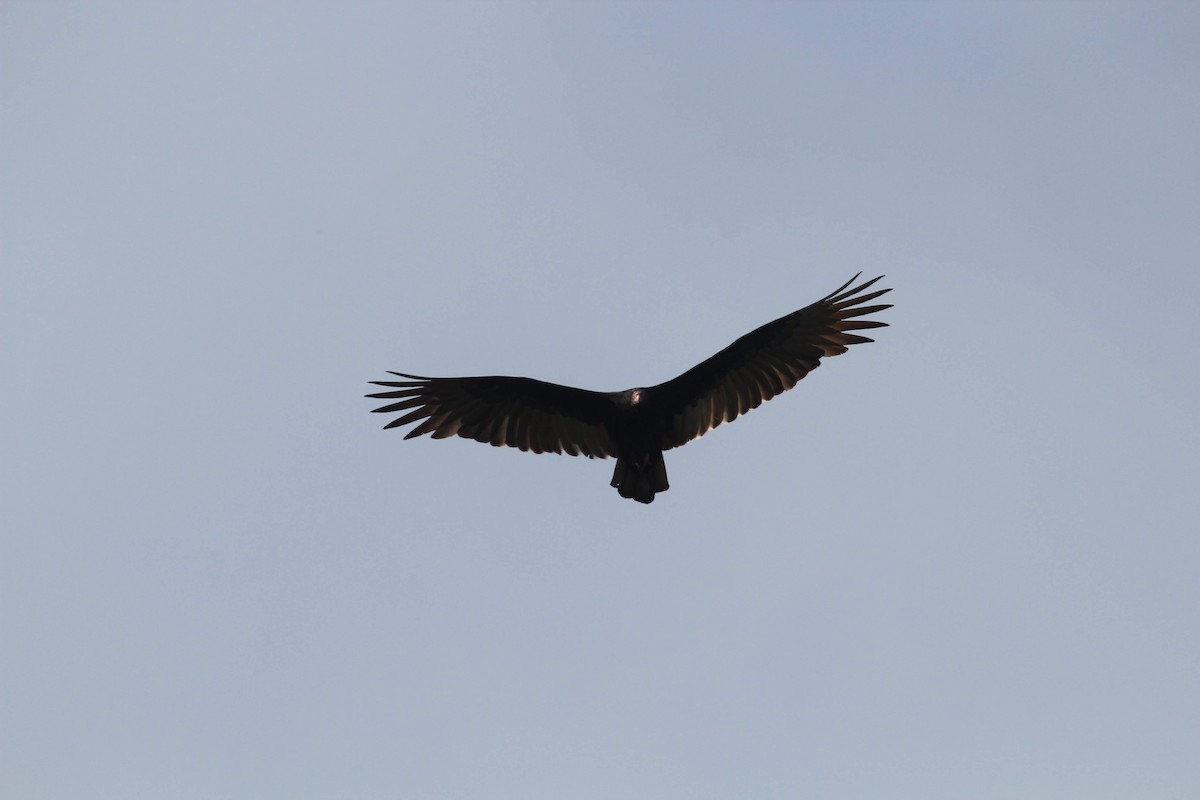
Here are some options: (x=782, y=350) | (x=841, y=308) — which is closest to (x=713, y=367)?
(x=782, y=350)

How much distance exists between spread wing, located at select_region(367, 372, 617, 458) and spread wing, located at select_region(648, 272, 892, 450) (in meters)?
0.90

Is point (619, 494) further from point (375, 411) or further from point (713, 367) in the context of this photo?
point (375, 411)

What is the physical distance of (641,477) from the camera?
9.90m

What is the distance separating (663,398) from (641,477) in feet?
2.85

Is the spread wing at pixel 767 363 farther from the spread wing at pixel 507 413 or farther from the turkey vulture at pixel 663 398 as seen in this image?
the spread wing at pixel 507 413

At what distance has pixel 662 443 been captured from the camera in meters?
10.3

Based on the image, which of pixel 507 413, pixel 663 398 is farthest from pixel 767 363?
pixel 507 413

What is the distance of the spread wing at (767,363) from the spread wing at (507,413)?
35.5 inches

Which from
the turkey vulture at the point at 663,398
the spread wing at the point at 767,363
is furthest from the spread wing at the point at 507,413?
the spread wing at the point at 767,363

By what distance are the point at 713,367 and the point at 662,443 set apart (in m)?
0.96

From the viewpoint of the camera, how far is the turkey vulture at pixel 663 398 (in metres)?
10.3

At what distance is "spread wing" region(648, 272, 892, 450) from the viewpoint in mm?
10406

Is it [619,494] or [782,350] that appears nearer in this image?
[619,494]

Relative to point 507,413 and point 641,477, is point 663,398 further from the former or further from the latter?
point 507,413
